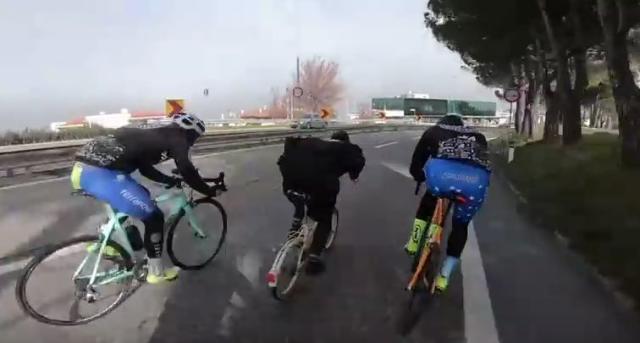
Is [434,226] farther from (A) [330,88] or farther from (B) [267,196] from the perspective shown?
(A) [330,88]

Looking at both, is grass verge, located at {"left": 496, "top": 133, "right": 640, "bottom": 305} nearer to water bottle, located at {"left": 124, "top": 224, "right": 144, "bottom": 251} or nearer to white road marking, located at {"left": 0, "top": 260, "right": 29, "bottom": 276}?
water bottle, located at {"left": 124, "top": 224, "right": 144, "bottom": 251}

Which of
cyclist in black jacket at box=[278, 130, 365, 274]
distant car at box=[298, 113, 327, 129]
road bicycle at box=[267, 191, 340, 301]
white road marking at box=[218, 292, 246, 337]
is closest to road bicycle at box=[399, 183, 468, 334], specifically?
cyclist in black jacket at box=[278, 130, 365, 274]

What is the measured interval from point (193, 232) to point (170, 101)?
14.9 meters

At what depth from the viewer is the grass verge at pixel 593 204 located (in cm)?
721

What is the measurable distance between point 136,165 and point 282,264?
1.48 m

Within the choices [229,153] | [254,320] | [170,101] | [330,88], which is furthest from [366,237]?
[330,88]

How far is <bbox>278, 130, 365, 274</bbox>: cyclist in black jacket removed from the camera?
5.92 m

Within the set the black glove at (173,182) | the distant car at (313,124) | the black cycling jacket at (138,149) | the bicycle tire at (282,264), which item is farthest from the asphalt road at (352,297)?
the distant car at (313,124)

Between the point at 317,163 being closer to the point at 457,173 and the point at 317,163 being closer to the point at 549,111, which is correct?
the point at 457,173

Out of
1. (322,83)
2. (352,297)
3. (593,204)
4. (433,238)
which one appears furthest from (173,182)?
(322,83)

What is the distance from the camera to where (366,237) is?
29.0ft

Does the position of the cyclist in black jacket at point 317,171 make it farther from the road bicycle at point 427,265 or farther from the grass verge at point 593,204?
the grass verge at point 593,204

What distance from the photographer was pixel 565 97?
24.2 metres

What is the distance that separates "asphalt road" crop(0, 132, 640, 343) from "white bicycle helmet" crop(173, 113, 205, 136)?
1.49 m
